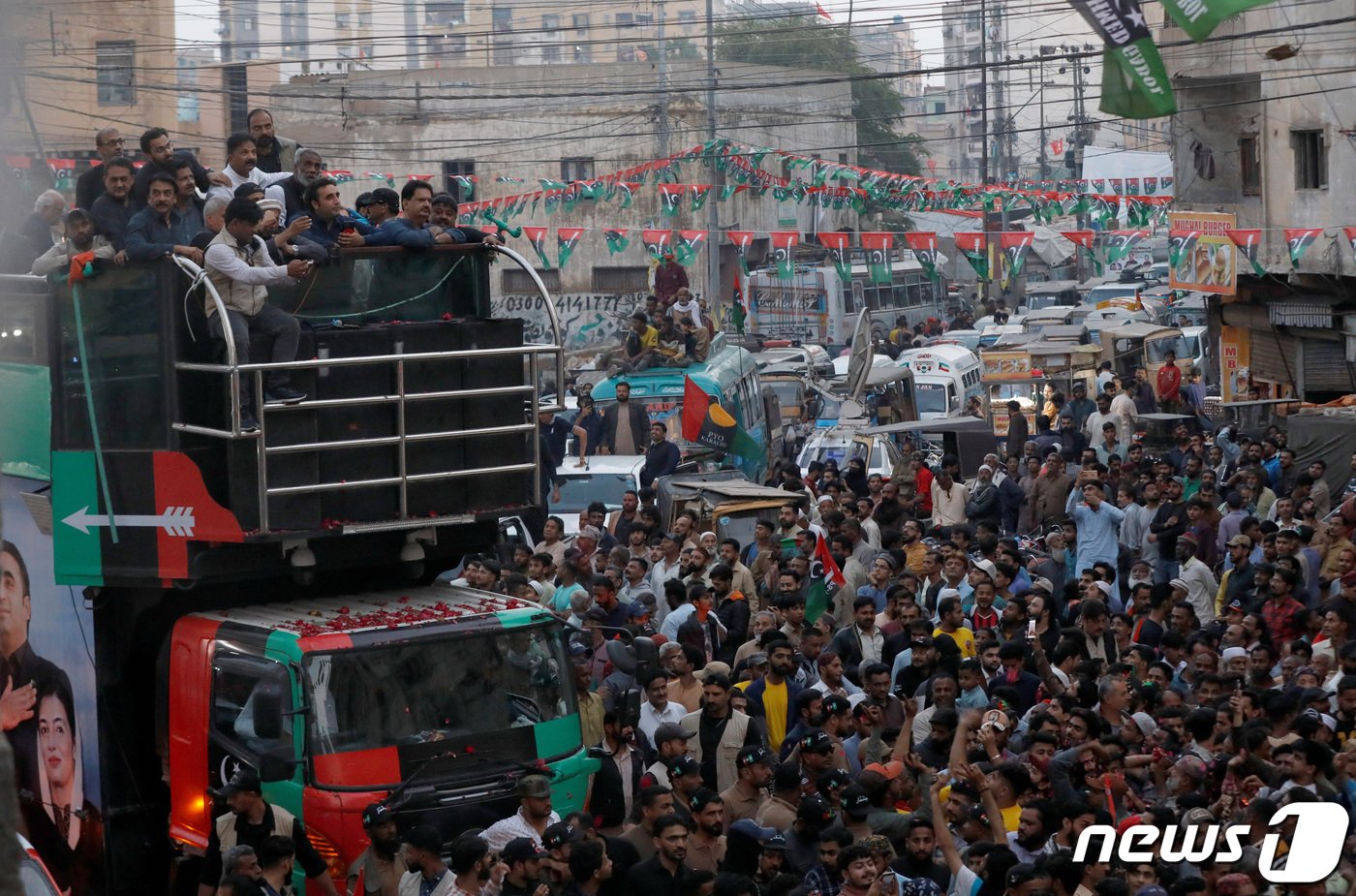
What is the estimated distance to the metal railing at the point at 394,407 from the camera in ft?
28.9

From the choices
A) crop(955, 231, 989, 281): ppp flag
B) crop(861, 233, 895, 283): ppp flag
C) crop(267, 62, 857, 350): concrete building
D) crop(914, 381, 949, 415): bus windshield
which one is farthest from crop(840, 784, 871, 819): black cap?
crop(267, 62, 857, 350): concrete building

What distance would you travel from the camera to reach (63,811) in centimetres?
927

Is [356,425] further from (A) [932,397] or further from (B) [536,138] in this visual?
(B) [536,138]

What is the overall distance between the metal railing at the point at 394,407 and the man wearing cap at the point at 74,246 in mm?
574

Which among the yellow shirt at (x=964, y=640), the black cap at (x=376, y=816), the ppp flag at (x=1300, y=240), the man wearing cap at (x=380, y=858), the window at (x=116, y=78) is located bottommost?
the man wearing cap at (x=380, y=858)

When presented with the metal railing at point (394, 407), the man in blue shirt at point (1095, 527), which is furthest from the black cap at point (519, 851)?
the man in blue shirt at point (1095, 527)

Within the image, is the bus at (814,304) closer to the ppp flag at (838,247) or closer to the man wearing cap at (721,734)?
the ppp flag at (838,247)

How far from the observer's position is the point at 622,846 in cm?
811

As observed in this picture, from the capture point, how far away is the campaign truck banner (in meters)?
26.2

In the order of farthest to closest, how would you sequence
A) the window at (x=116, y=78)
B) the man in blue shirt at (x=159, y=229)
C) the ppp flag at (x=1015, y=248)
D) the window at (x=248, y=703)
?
the ppp flag at (x=1015, y=248), the window at (x=116, y=78), the man in blue shirt at (x=159, y=229), the window at (x=248, y=703)

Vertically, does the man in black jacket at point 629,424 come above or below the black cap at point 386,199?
below

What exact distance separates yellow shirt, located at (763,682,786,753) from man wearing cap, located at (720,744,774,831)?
166 centimetres

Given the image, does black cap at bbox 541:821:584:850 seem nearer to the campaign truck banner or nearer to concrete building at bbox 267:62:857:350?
the campaign truck banner

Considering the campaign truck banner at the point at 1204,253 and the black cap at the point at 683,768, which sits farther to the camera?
the campaign truck banner at the point at 1204,253
